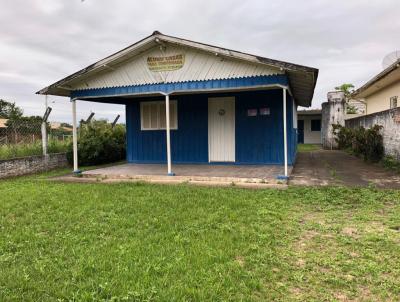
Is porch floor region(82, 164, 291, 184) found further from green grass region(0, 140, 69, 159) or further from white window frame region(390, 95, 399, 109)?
white window frame region(390, 95, 399, 109)

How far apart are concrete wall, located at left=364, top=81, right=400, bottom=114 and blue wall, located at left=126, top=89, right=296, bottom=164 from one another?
549cm

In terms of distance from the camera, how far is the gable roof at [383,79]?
37.9ft

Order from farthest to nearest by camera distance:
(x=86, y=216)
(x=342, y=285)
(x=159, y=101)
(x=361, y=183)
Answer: (x=159, y=101) → (x=361, y=183) → (x=86, y=216) → (x=342, y=285)

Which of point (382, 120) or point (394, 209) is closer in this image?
point (394, 209)

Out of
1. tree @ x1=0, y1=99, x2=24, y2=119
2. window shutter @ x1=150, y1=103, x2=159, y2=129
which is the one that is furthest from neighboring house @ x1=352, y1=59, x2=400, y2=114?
tree @ x1=0, y1=99, x2=24, y2=119

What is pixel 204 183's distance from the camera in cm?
858

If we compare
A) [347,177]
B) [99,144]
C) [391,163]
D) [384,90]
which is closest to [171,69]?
[99,144]

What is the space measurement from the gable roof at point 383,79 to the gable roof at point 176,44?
9.60 ft

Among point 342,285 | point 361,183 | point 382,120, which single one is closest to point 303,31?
point 382,120

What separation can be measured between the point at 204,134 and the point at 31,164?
5765mm

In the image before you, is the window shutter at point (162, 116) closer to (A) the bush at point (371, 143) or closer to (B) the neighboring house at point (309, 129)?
(A) the bush at point (371, 143)

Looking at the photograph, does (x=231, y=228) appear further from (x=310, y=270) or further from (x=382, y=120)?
(x=382, y=120)

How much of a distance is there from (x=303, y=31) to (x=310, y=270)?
16.2 m

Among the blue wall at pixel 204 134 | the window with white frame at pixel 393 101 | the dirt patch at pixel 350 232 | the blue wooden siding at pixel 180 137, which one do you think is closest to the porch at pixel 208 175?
the blue wall at pixel 204 134
